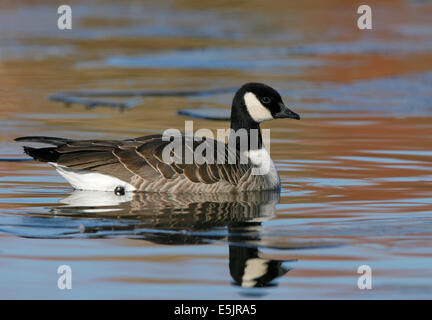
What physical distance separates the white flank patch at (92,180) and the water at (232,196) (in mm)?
202

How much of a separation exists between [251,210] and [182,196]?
2.93 ft

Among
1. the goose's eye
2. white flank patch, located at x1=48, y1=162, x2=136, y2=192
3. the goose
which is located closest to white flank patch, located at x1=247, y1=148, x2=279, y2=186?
the goose

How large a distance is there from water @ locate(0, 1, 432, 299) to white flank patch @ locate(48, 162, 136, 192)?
20cm

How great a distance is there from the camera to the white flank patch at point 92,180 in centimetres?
916

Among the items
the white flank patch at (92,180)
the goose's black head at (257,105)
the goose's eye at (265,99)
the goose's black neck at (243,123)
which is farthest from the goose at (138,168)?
the goose's eye at (265,99)

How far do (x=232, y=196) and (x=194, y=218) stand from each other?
1.29 m

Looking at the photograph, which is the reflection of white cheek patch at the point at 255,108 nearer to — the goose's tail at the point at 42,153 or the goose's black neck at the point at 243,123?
the goose's black neck at the point at 243,123

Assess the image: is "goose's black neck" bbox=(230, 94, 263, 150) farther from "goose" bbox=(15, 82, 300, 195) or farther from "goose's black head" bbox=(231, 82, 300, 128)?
"goose" bbox=(15, 82, 300, 195)

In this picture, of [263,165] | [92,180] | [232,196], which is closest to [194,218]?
[232,196]

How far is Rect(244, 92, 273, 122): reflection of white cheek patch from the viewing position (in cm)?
995

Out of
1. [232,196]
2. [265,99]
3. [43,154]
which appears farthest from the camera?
[265,99]

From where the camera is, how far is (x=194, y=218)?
8039 millimetres

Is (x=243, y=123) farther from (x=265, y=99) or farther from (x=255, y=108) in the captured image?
(x=265, y=99)

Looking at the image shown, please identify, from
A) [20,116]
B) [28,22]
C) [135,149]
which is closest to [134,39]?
[28,22]
